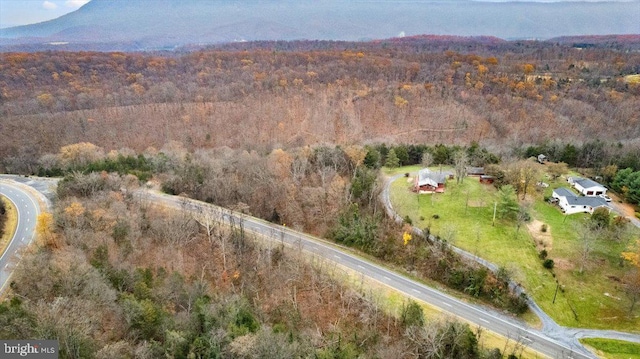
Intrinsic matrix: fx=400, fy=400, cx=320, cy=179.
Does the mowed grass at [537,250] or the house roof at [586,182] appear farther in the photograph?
the house roof at [586,182]

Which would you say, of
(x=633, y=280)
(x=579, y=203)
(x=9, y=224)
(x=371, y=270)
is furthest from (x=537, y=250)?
(x=9, y=224)

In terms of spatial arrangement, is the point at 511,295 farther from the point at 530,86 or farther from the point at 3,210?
the point at 530,86

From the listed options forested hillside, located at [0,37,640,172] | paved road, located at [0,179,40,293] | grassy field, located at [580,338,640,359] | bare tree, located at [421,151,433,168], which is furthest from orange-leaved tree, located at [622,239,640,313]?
paved road, located at [0,179,40,293]

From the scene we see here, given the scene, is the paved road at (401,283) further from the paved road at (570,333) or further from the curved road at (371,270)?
the paved road at (570,333)

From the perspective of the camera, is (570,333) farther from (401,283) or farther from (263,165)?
(263,165)

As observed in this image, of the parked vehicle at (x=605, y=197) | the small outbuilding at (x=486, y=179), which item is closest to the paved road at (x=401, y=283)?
the small outbuilding at (x=486, y=179)

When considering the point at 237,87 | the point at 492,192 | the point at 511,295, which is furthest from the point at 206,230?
the point at 237,87
